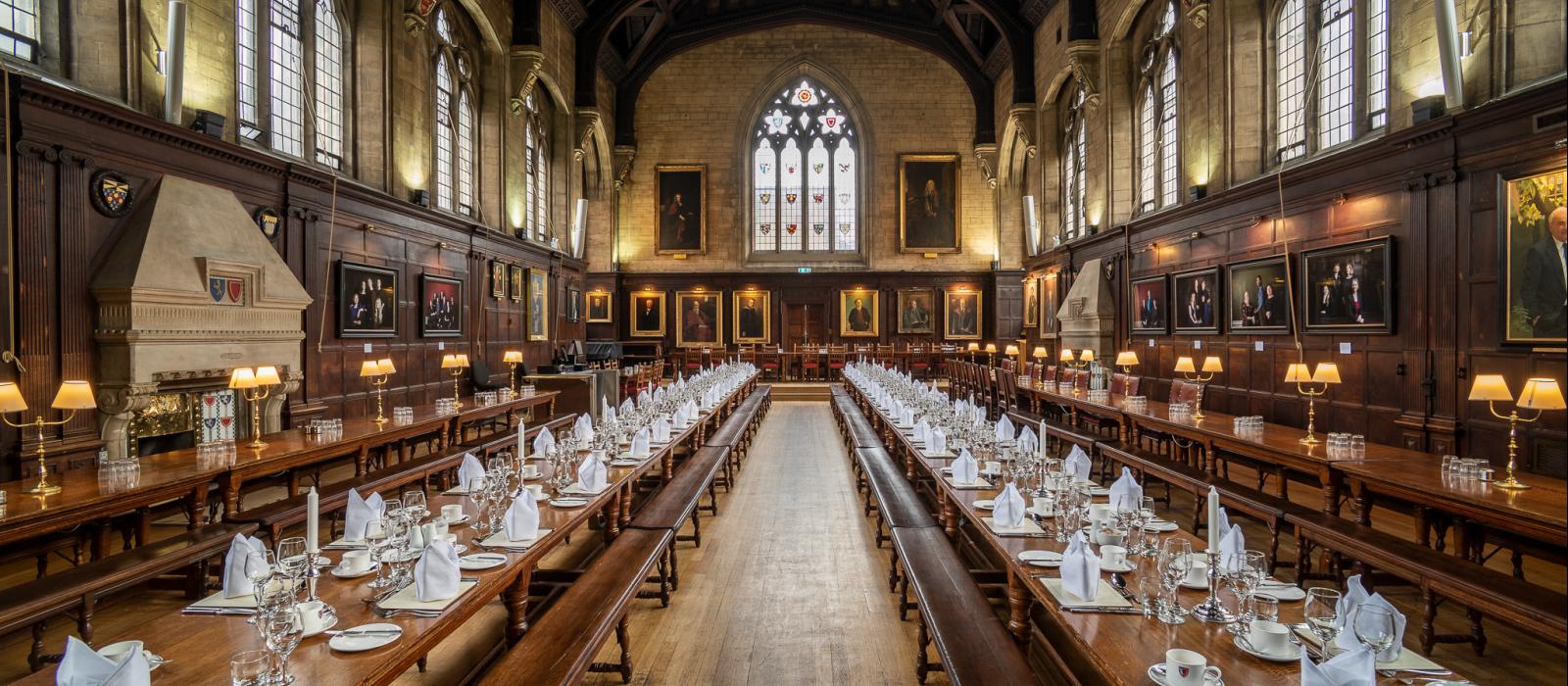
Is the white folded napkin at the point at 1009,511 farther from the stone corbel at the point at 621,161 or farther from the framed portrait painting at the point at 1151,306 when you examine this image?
the stone corbel at the point at 621,161

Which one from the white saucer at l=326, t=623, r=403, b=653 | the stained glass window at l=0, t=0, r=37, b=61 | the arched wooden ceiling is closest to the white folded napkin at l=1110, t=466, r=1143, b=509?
the white saucer at l=326, t=623, r=403, b=653

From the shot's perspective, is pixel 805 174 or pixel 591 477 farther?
pixel 805 174

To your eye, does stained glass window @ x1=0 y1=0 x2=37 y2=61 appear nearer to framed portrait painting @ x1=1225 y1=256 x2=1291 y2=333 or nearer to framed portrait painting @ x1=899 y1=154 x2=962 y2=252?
framed portrait painting @ x1=1225 y1=256 x2=1291 y2=333

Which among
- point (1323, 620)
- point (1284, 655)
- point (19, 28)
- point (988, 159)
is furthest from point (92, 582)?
point (988, 159)

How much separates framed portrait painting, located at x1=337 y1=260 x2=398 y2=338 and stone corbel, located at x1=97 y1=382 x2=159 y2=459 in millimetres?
3562

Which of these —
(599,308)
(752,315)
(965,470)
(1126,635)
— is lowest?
(1126,635)

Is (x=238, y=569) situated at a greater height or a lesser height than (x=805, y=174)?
lesser

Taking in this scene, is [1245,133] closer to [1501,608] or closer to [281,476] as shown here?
[1501,608]

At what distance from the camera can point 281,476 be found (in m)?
6.72

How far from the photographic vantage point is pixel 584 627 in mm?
3234

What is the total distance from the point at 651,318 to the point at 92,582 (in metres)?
19.9

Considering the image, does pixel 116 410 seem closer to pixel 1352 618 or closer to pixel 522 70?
pixel 1352 618

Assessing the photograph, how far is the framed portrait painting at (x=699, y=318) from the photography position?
2347 cm

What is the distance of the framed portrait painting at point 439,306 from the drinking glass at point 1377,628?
12966mm
